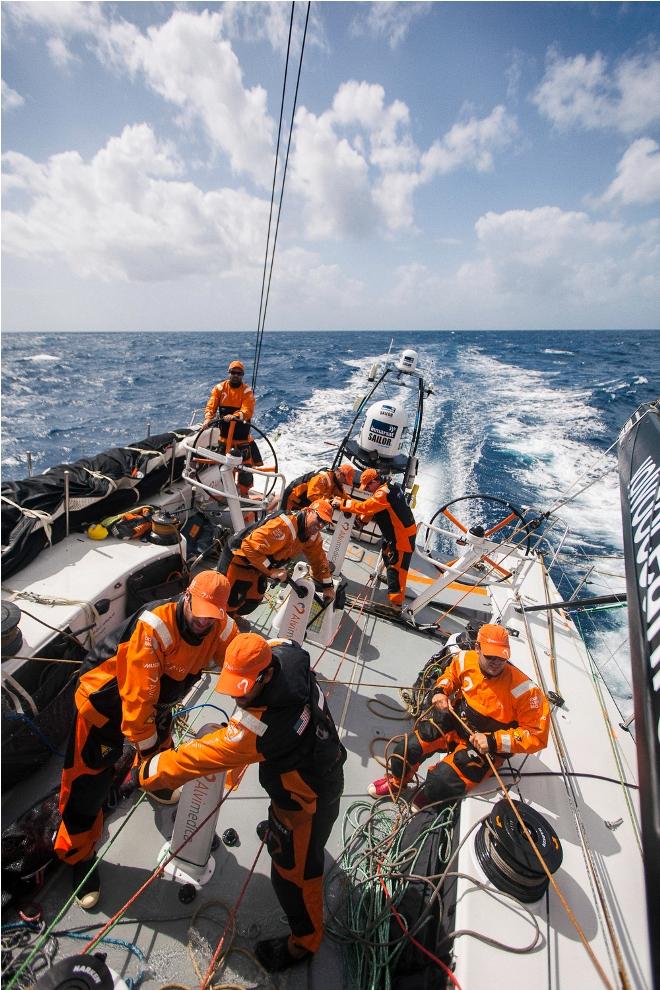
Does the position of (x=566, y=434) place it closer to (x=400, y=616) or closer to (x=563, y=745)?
(x=400, y=616)

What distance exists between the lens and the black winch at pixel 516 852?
1845 mm

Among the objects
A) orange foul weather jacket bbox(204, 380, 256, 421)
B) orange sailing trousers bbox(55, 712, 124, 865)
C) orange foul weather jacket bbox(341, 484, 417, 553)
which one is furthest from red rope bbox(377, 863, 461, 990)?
orange foul weather jacket bbox(204, 380, 256, 421)

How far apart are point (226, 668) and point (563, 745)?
6.80 ft

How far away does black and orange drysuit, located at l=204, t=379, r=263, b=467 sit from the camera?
567 cm

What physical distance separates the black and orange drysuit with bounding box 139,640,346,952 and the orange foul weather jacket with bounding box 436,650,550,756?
3.18ft

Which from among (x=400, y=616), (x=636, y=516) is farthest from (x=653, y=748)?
(x=400, y=616)

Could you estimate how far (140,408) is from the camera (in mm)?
14469

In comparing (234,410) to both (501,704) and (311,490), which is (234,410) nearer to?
(311,490)

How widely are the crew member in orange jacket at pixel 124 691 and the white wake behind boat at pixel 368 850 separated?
0.27m

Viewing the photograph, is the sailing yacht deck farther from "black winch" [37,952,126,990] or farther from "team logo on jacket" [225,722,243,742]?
"team logo on jacket" [225,722,243,742]

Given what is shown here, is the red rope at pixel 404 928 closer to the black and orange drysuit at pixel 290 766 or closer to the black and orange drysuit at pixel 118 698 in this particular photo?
the black and orange drysuit at pixel 290 766

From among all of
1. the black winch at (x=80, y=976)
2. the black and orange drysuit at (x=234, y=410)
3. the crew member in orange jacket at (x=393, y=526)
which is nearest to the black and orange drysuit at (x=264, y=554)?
the crew member in orange jacket at (x=393, y=526)

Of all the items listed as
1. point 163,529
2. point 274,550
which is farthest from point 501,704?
point 163,529

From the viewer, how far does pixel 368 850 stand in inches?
95.5
